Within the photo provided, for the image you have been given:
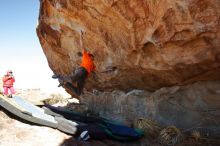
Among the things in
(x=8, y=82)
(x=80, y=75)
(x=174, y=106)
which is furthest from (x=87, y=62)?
(x=8, y=82)

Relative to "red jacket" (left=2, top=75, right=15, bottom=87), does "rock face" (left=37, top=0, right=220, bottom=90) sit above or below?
above

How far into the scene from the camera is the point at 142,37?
8.30 metres

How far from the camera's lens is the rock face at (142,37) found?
22.9 feet

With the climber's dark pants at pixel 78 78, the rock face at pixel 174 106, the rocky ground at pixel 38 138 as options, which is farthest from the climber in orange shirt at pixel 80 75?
the rocky ground at pixel 38 138

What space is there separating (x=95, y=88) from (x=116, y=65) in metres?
2.63

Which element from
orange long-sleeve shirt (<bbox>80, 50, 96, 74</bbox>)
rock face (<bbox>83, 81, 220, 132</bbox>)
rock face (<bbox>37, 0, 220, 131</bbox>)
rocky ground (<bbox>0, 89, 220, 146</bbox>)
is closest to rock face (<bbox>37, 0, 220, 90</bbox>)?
rock face (<bbox>37, 0, 220, 131</bbox>)

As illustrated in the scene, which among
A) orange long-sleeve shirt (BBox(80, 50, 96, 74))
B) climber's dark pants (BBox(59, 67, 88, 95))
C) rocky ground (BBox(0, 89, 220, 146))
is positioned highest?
orange long-sleeve shirt (BBox(80, 50, 96, 74))

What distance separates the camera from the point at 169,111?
899 centimetres

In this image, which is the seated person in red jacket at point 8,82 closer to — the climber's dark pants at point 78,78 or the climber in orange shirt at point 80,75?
the climber in orange shirt at point 80,75

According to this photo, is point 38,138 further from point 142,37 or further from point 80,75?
point 142,37

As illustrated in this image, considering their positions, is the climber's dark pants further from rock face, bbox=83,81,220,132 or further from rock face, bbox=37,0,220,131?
rock face, bbox=83,81,220,132

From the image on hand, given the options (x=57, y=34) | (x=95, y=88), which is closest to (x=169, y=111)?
(x=95, y=88)

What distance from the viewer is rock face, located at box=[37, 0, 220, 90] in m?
6.97

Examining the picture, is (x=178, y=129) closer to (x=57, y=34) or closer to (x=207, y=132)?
(x=207, y=132)
